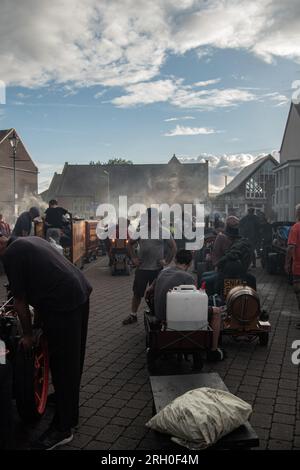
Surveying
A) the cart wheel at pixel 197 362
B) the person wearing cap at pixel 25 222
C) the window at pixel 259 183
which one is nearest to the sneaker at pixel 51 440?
the cart wheel at pixel 197 362

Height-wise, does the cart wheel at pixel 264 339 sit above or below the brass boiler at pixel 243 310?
below

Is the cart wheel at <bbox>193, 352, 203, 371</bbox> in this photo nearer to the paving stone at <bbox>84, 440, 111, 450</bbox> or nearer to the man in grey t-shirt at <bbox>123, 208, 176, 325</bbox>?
the paving stone at <bbox>84, 440, 111, 450</bbox>

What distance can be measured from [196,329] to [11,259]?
234cm

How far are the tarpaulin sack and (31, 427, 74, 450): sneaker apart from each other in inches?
31.2

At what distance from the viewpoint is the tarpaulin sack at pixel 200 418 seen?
3191 mm

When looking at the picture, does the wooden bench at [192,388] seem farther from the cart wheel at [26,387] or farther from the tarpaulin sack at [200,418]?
the cart wheel at [26,387]

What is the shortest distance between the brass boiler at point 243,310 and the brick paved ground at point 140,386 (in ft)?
1.25

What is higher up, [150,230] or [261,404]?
[150,230]

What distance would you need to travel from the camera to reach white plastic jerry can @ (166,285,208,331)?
486 centimetres

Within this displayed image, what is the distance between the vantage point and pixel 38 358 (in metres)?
4.28

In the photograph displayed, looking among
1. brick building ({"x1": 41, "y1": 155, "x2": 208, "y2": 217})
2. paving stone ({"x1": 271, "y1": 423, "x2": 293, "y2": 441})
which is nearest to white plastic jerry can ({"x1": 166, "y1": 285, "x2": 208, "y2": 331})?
paving stone ({"x1": 271, "y1": 423, "x2": 293, "y2": 441})

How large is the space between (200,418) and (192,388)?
2.35 feet
